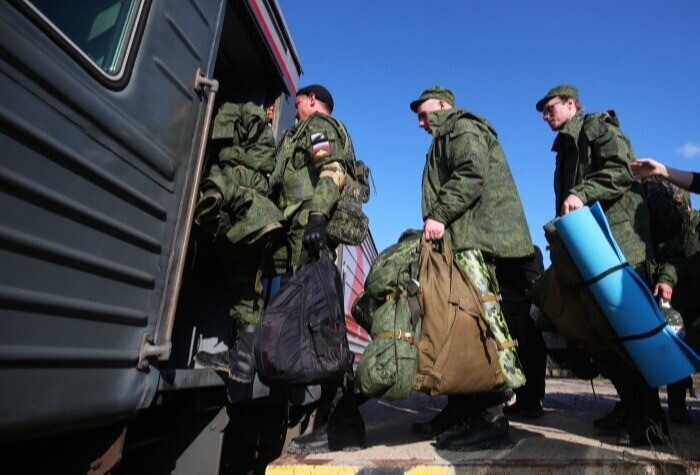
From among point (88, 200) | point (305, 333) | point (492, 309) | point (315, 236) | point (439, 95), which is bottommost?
point (305, 333)

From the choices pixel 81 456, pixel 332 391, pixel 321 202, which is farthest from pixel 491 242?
pixel 81 456

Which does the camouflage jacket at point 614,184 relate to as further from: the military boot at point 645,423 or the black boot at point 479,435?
the black boot at point 479,435

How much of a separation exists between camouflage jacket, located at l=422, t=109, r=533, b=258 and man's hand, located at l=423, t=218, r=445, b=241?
1.2 inches

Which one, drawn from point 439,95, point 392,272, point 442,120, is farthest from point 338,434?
point 439,95

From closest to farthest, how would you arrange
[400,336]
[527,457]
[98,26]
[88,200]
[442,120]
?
[88,200], [98,26], [527,457], [400,336], [442,120]

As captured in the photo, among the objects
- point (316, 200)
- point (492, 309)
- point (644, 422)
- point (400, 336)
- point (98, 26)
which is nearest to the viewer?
point (98, 26)

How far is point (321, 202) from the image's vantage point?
2373 mm

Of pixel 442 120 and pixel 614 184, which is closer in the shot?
pixel 614 184

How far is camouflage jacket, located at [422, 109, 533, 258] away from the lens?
7.70 feet

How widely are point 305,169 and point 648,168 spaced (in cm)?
183

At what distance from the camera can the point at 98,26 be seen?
142 centimetres

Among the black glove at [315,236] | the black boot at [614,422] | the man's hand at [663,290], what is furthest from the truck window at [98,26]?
the man's hand at [663,290]

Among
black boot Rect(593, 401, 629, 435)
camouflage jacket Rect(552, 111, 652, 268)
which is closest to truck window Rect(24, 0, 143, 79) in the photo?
camouflage jacket Rect(552, 111, 652, 268)

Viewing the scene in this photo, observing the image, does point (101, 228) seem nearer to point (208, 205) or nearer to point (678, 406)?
point (208, 205)
